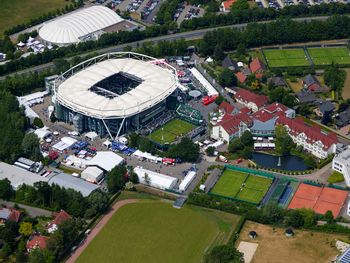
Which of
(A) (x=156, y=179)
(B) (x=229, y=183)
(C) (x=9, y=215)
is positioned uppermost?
(C) (x=9, y=215)

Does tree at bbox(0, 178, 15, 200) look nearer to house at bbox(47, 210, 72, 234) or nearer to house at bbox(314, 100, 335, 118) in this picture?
house at bbox(47, 210, 72, 234)

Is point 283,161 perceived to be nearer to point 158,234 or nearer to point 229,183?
point 229,183

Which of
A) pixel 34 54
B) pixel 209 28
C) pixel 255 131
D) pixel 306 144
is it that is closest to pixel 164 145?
pixel 255 131

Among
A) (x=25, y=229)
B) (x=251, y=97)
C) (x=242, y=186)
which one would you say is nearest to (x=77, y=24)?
(x=251, y=97)

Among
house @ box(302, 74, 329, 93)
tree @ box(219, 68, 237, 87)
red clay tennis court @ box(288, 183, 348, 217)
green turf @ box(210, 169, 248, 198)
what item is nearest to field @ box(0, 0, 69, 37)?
tree @ box(219, 68, 237, 87)

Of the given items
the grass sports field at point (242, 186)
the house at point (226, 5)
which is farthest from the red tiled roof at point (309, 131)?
the house at point (226, 5)

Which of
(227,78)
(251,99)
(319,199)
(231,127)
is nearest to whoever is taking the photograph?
(319,199)
